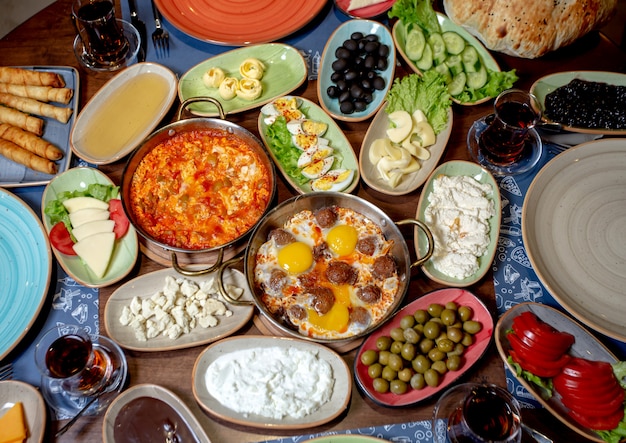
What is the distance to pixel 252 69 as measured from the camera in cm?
390

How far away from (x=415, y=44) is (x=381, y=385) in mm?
2390

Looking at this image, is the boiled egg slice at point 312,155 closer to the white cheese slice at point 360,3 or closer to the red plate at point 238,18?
the red plate at point 238,18

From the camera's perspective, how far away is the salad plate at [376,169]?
3.54m

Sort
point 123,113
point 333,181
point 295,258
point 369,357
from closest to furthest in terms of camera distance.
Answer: point 369,357 < point 295,258 < point 333,181 < point 123,113

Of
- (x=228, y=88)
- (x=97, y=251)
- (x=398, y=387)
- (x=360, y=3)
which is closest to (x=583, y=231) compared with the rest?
(x=398, y=387)

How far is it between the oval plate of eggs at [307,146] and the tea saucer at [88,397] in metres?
1.45

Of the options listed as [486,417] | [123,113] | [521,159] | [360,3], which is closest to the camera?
[486,417]

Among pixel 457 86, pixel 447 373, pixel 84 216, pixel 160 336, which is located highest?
pixel 457 86

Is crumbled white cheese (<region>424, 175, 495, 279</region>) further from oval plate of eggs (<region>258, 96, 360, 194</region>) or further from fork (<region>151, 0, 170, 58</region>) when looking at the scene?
fork (<region>151, 0, 170, 58</region>)

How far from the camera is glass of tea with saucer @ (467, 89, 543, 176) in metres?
3.57

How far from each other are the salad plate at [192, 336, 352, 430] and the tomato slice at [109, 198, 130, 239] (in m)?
0.96

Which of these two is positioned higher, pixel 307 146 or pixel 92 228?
pixel 307 146

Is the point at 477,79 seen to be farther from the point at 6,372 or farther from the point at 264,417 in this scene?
the point at 6,372

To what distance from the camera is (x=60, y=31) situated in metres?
4.16
